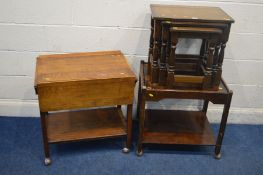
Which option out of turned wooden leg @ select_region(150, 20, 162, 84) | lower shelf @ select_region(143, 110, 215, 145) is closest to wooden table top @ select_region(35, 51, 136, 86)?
turned wooden leg @ select_region(150, 20, 162, 84)

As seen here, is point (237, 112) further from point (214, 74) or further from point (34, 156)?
point (34, 156)

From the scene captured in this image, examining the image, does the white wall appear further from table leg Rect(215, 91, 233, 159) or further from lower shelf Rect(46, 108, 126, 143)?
table leg Rect(215, 91, 233, 159)

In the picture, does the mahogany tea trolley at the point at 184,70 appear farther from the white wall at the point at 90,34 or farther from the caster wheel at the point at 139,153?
the white wall at the point at 90,34

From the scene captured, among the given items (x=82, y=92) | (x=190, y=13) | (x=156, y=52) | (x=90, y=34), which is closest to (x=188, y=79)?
(x=156, y=52)

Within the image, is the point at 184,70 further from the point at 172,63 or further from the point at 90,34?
the point at 90,34

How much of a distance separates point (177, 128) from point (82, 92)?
2.60 ft

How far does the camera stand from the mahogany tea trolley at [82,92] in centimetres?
185

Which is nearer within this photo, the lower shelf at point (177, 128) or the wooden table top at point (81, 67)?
the wooden table top at point (81, 67)

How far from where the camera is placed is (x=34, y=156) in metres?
2.16

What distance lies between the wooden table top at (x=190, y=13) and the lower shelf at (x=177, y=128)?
823 mm

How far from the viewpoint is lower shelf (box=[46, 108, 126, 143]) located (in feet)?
6.92

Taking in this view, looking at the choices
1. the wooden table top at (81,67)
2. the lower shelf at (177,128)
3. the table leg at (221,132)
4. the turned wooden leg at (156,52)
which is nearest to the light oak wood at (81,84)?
the wooden table top at (81,67)

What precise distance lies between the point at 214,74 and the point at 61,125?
1.08m

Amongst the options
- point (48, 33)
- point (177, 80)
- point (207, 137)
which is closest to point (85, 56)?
point (48, 33)
